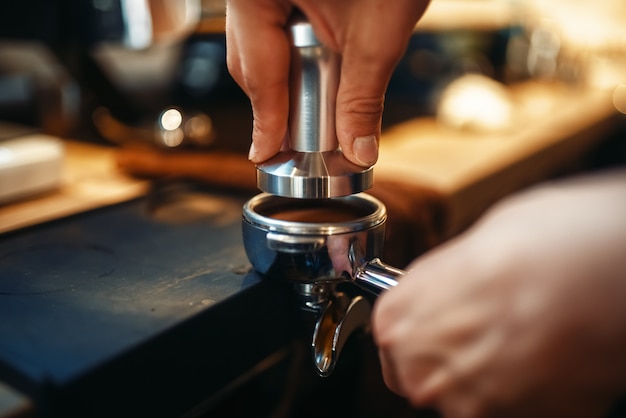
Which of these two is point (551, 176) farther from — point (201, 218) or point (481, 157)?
point (201, 218)

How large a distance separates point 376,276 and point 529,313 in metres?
0.13

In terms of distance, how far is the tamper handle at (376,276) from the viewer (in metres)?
0.37

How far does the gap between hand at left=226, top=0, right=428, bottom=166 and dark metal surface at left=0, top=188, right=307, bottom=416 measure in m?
0.10

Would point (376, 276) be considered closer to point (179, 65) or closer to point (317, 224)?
point (317, 224)

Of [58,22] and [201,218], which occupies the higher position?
[58,22]

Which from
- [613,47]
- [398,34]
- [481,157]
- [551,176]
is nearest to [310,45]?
[398,34]

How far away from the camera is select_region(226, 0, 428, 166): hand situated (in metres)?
0.37

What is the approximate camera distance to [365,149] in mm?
389

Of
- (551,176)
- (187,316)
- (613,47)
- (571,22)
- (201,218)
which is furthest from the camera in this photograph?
(571,22)

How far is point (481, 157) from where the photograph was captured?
81cm

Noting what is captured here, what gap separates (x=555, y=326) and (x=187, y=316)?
0.20 metres

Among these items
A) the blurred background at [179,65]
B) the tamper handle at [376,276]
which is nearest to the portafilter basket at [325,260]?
the tamper handle at [376,276]

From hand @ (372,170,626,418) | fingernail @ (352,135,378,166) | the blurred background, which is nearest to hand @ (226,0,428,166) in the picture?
fingernail @ (352,135,378,166)

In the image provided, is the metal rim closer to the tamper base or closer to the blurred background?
the tamper base
